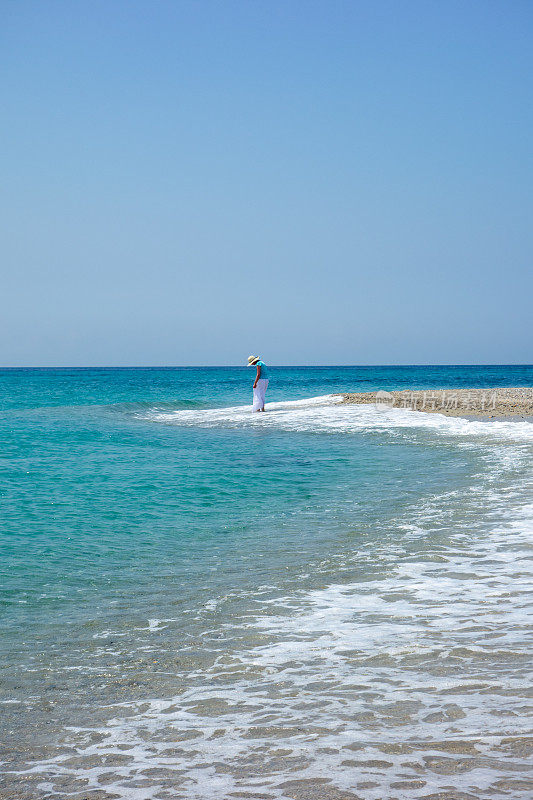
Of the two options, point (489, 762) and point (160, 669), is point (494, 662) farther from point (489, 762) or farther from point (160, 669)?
point (160, 669)

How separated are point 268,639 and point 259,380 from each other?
2343 cm

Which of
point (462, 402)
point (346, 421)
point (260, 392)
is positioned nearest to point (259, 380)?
point (260, 392)

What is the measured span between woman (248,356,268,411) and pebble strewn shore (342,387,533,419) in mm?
6021

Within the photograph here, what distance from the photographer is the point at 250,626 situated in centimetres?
541

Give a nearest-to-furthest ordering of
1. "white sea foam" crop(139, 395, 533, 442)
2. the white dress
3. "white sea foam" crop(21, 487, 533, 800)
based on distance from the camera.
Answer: "white sea foam" crop(21, 487, 533, 800)
"white sea foam" crop(139, 395, 533, 442)
the white dress

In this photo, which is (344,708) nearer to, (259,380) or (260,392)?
(259,380)

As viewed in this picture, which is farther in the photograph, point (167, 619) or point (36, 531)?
point (36, 531)

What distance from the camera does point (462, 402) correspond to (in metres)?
29.5

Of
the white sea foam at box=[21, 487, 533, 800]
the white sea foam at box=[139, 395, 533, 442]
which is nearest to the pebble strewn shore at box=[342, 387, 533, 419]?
the white sea foam at box=[139, 395, 533, 442]

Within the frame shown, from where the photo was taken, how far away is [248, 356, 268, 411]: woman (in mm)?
27359

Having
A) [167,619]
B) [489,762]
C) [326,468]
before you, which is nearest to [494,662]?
[489,762]

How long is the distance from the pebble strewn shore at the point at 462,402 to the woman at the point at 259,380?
6021 mm

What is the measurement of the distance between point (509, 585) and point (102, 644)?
365 centimetres

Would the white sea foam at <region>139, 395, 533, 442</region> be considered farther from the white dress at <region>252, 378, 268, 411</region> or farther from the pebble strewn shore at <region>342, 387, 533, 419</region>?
the pebble strewn shore at <region>342, 387, 533, 419</region>
